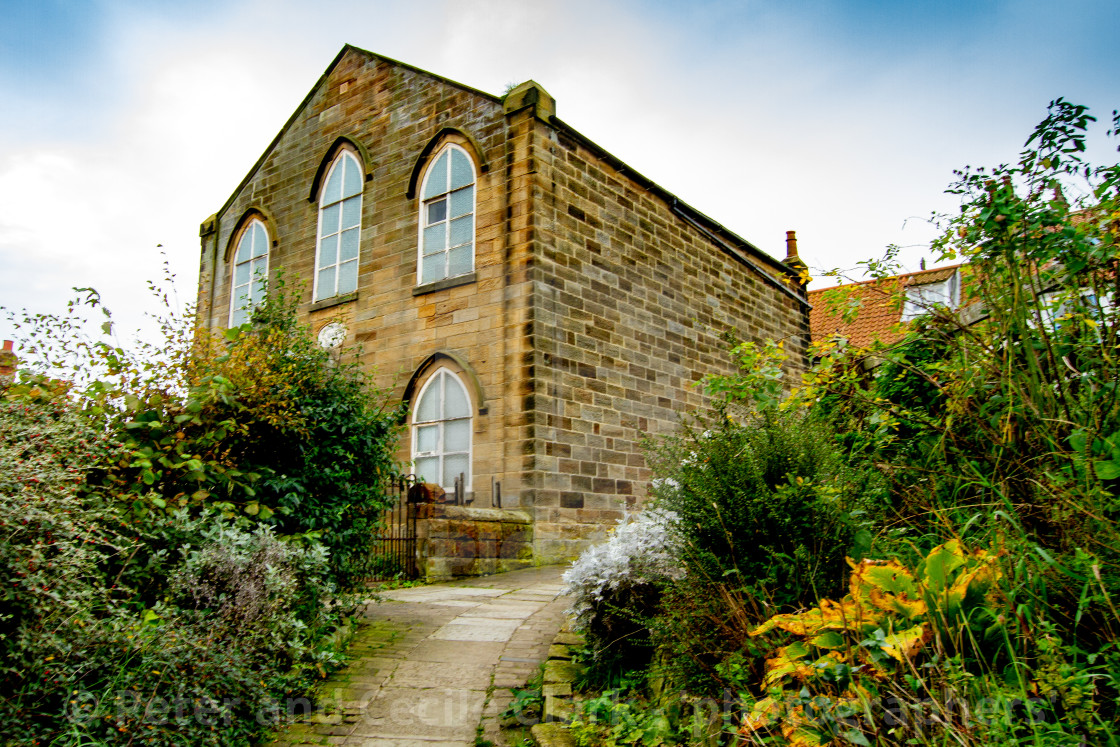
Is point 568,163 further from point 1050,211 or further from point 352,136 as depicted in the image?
point 1050,211

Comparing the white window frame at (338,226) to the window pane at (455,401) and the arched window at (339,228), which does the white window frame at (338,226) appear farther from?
the window pane at (455,401)

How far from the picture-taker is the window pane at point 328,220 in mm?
13430

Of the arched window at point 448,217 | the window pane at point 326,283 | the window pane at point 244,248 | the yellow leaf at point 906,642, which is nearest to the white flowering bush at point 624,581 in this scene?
the yellow leaf at point 906,642

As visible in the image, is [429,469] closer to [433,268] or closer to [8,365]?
[433,268]

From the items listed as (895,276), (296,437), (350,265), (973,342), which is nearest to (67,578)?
(296,437)

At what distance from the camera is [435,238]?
11.9 meters

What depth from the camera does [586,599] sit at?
4.46 meters

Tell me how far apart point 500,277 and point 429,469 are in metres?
2.88

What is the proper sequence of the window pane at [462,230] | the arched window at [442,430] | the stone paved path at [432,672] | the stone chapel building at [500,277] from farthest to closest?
the window pane at [462,230]
the arched window at [442,430]
the stone chapel building at [500,277]
the stone paved path at [432,672]

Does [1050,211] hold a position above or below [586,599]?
above

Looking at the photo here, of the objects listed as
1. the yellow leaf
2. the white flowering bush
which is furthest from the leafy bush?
the yellow leaf

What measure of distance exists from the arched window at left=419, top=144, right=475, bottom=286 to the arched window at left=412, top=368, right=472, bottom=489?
1.57 metres

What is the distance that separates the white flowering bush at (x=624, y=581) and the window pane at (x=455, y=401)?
6504 millimetres

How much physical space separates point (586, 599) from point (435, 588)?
3.78 metres
